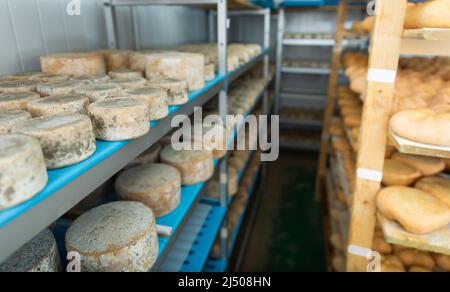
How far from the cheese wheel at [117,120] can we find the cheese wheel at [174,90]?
0.28 metres

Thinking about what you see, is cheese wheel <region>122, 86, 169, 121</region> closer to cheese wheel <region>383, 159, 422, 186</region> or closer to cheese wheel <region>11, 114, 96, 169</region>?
cheese wheel <region>11, 114, 96, 169</region>

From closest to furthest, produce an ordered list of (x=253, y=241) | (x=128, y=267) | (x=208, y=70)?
(x=128, y=267) < (x=208, y=70) < (x=253, y=241)

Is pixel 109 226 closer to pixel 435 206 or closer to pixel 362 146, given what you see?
pixel 362 146

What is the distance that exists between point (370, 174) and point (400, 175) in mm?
162

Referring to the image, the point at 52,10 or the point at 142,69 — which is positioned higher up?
the point at 52,10

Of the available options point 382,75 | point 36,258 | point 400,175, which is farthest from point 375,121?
point 36,258

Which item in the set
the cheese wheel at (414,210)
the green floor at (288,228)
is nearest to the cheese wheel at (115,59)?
the cheese wheel at (414,210)

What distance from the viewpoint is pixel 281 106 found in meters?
5.23

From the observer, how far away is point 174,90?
115 centimetres

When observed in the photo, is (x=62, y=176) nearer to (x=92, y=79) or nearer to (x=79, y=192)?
(x=79, y=192)

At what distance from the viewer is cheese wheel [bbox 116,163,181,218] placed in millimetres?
1253

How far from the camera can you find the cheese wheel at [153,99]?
98 cm
